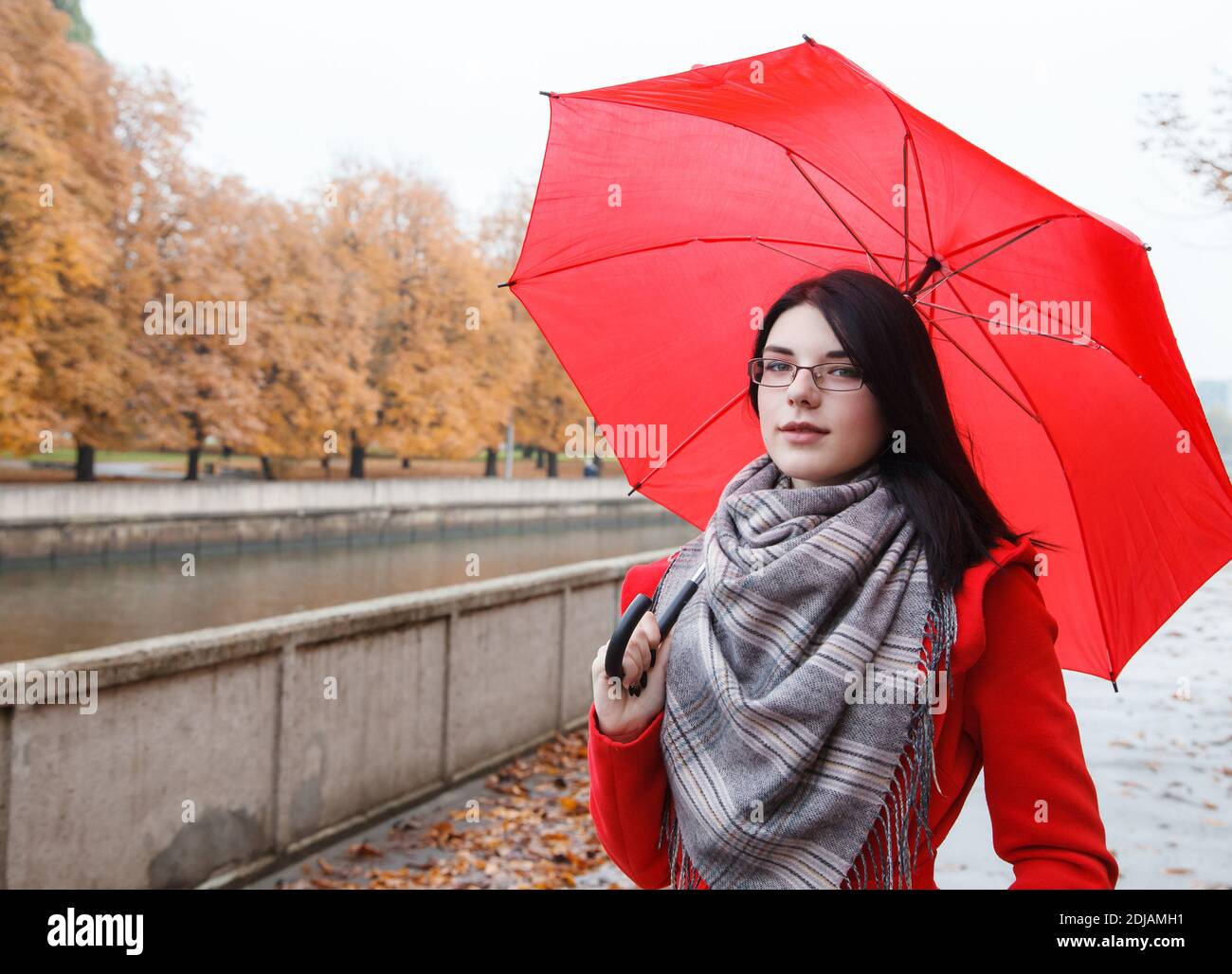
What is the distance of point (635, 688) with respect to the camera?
1.84 metres

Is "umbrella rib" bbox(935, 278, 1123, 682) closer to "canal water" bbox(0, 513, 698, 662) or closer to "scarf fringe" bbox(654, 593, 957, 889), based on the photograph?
"scarf fringe" bbox(654, 593, 957, 889)

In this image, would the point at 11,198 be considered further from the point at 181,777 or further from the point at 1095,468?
the point at 1095,468

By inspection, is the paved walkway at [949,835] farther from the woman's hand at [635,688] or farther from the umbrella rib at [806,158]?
the woman's hand at [635,688]

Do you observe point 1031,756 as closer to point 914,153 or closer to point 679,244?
point 914,153

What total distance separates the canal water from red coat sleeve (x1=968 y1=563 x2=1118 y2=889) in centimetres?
1659

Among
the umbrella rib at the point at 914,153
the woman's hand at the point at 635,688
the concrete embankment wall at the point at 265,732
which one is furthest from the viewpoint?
the concrete embankment wall at the point at 265,732

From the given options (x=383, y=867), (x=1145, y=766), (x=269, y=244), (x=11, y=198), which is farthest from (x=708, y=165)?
(x=269, y=244)

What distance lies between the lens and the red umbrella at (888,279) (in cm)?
233

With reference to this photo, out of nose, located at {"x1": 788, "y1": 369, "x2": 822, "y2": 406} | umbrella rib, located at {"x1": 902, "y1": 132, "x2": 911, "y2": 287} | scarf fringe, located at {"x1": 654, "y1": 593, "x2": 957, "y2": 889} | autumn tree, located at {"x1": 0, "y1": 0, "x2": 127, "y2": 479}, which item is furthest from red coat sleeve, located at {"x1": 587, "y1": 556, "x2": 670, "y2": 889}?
autumn tree, located at {"x1": 0, "y1": 0, "x2": 127, "y2": 479}

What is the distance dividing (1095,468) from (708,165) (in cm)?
114

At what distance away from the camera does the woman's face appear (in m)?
1.89

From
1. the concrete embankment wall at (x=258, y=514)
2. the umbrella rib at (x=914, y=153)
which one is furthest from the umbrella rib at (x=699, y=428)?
the concrete embankment wall at (x=258, y=514)

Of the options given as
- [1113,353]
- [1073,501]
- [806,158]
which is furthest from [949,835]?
[806,158]

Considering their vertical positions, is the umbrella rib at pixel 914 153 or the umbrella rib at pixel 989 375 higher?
the umbrella rib at pixel 914 153
